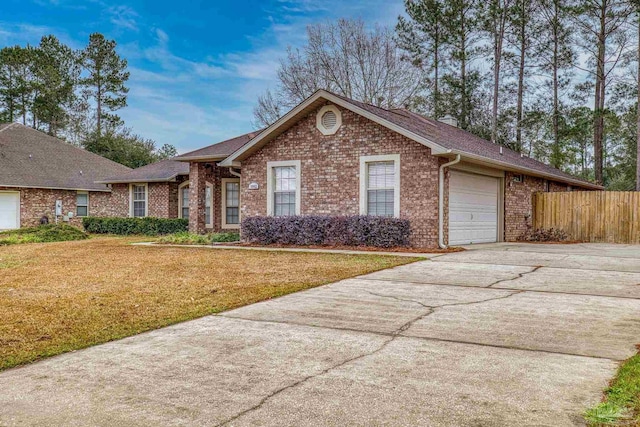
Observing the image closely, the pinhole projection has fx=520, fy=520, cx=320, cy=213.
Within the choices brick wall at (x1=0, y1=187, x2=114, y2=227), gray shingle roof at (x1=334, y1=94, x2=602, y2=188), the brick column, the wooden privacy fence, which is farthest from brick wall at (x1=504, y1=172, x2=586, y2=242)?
brick wall at (x1=0, y1=187, x2=114, y2=227)

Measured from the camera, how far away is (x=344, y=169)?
47.5 feet

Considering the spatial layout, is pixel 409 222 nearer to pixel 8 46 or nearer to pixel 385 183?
pixel 385 183

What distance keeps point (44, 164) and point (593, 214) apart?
24.6 metres

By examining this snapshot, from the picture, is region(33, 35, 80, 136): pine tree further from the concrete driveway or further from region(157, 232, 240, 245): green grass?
the concrete driveway

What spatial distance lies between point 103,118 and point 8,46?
824 centimetres

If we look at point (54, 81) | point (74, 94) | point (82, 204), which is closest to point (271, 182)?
point (82, 204)

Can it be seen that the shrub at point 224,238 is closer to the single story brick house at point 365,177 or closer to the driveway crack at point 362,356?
the single story brick house at point 365,177

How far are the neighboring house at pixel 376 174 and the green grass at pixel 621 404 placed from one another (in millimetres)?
9429

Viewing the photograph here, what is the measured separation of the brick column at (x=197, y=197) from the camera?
62.2ft

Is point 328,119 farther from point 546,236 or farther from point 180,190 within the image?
point 180,190

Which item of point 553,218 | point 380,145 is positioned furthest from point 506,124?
point 380,145

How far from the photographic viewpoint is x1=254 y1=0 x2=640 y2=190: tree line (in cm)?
2794

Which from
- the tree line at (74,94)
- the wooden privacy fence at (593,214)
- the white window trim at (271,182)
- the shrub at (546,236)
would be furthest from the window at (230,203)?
the tree line at (74,94)

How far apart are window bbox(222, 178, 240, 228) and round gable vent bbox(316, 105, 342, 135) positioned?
20.9ft
